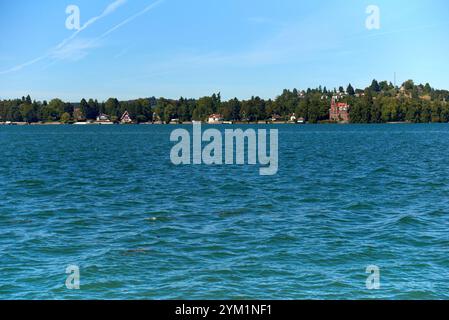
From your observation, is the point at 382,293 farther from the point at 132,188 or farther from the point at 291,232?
the point at 132,188

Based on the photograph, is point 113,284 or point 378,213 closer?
point 113,284

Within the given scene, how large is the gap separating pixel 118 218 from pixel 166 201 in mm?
6109

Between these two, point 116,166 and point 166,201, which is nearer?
point 166,201

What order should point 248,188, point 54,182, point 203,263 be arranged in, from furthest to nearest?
1. point 54,182
2. point 248,188
3. point 203,263

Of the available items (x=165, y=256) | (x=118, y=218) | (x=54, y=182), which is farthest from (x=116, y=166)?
(x=165, y=256)

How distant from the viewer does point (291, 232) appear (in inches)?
878

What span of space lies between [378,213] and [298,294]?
13596mm

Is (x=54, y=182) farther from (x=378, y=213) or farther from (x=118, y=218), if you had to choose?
(x=378, y=213)

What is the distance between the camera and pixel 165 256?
18734mm

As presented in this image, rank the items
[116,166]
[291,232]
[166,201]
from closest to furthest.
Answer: [291,232] < [166,201] < [116,166]
